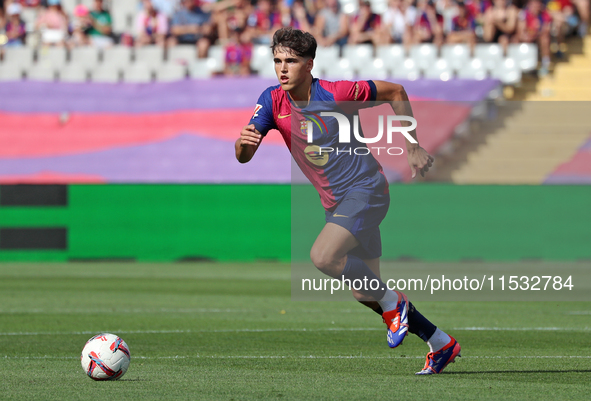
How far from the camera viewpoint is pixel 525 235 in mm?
17094

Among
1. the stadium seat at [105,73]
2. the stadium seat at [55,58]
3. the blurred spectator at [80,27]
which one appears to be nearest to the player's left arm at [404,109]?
the stadium seat at [105,73]

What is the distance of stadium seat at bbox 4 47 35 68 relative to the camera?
21125 millimetres

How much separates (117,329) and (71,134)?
39.5 ft

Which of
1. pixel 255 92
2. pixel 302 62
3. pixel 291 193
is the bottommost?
pixel 291 193

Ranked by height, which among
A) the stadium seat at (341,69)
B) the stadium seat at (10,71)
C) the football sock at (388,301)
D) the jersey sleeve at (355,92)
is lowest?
the stadium seat at (10,71)

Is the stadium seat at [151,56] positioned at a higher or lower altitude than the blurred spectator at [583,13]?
lower

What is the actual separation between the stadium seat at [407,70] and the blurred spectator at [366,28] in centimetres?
84

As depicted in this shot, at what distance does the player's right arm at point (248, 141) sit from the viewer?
614 cm

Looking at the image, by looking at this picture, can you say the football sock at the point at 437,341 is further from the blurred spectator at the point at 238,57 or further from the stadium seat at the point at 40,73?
the stadium seat at the point at 40,73

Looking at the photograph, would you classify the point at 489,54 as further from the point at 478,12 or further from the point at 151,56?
the point at 151,56

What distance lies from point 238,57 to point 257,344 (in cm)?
1338

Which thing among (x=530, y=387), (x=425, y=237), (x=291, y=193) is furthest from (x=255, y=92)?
(x=530, y=387)

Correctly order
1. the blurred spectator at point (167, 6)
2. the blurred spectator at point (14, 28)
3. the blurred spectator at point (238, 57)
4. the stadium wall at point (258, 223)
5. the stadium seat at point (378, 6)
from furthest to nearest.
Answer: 1. the stadium seat at point (378, 6)
2. the blurred spectator at point (167, 6)
3. the blurred spectator at point (14, 28)
4. the blurred spectator at point (238, 57)
5. the stadium wall at point (258, 223)

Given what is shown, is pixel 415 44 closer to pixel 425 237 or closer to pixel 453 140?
pixel 453 140
